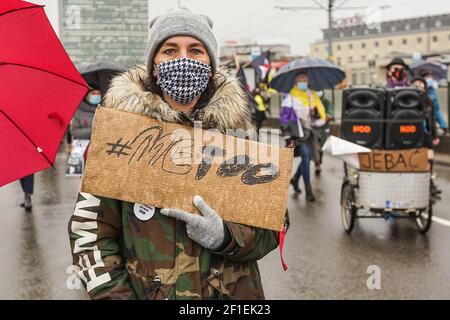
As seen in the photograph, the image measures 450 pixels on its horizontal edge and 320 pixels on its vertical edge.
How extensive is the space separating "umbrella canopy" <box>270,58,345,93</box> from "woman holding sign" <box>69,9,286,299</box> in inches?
353

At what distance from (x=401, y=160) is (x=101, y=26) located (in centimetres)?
348

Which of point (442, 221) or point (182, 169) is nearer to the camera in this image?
point (182, 169)

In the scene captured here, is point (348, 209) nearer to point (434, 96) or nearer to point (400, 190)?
point (400, 190)

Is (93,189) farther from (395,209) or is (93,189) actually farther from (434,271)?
(395,209)

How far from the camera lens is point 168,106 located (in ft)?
7.31

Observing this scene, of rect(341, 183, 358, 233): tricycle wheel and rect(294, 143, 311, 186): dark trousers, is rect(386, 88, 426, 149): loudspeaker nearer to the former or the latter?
rect(341, 183, 358, 233): tricycle wheel

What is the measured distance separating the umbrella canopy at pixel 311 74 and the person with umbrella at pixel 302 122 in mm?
469

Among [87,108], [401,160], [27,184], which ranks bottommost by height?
[27,184]

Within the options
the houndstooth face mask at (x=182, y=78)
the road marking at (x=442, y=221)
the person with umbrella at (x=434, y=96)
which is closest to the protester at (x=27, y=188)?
the road marking at (x=442, y=221)

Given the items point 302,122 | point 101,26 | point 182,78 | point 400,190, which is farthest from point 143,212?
point 302,122

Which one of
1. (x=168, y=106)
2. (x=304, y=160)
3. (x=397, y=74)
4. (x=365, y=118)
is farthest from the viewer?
(x=304, y=160)

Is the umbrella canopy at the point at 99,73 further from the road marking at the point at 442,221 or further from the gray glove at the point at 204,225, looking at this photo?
the gray glove at the point at 204,225
